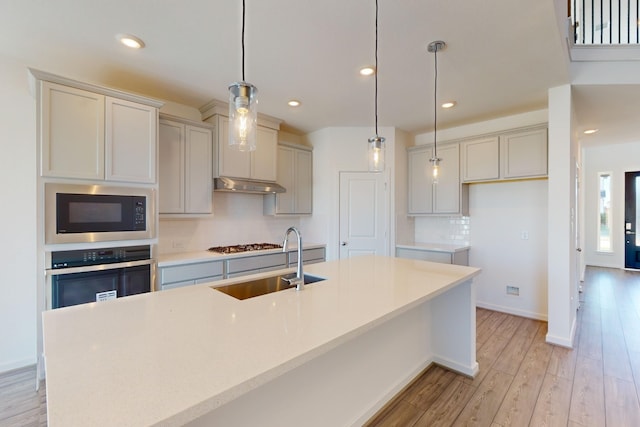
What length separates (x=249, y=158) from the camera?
3648mm

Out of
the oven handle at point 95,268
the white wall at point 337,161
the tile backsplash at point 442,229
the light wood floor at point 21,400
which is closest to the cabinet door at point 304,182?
the white wall at point 337,161

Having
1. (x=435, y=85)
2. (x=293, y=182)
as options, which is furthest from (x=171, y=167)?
(x=435, y=85)

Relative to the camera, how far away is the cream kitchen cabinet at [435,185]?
4.07 m

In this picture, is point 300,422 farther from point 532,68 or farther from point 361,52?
point 532,68

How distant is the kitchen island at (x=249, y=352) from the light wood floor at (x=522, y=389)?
0.61 ft

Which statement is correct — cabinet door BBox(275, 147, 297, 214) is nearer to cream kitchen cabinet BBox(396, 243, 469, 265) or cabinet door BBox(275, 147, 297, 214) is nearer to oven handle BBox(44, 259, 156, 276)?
cream kitchen cabinet BBox(396, 243, 469, 265)

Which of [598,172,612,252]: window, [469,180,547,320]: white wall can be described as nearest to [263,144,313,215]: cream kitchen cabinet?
[469,180,547,320]: white wall

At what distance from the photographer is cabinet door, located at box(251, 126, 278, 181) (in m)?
3.71

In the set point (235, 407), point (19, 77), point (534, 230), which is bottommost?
point (235, 407)

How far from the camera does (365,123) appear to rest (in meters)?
4.09

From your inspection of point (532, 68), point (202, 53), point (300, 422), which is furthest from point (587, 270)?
point (202, 53)

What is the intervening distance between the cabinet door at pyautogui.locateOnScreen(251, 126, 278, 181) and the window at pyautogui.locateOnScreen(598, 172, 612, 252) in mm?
7485

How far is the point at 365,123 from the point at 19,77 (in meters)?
3.63

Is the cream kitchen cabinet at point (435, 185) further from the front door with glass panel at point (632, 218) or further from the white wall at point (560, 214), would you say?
the front door with glass panel at point (632, 218)
